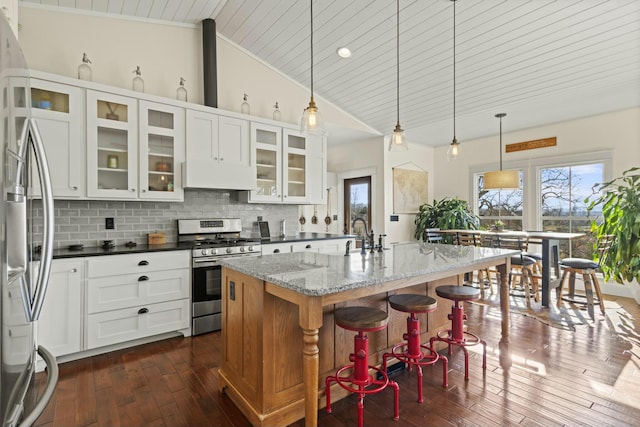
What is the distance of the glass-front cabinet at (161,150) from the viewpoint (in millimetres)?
3275

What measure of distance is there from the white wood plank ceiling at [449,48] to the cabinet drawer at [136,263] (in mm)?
2480

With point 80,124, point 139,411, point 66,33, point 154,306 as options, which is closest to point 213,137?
point 80,124

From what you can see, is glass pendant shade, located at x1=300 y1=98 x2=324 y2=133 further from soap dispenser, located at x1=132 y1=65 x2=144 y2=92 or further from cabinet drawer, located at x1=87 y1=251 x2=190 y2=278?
soap dispenser, located at x1=132 y1=65 x2=144 y2=92

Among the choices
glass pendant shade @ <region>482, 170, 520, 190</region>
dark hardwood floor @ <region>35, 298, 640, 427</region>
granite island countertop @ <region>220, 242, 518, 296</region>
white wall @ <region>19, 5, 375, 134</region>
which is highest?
white wall @ <region>19, 5, 375, 134</region>

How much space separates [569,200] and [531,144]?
1.04m

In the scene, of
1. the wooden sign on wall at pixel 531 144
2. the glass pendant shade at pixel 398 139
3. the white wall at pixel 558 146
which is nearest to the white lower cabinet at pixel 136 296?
the glass pendant shade at pixel 398 139

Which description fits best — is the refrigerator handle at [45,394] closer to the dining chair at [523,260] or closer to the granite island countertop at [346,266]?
the granite island countertop at [346,266]

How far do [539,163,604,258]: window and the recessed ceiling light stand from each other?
3.65m

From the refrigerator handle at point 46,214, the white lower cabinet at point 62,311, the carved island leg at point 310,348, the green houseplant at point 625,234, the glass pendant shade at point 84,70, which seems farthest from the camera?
the green houseplant at point 625,234

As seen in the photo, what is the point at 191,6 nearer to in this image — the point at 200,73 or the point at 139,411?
the point at 200,73

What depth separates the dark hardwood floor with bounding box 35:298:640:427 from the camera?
191 cm

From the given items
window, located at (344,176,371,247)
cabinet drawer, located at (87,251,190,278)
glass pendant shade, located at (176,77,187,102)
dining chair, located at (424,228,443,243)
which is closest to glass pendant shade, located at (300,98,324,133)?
cabinet drawer, located at (87,251,190,278)

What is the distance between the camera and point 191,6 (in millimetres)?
3564

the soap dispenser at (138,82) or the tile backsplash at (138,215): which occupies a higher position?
the soap dispenser at (138,82)
